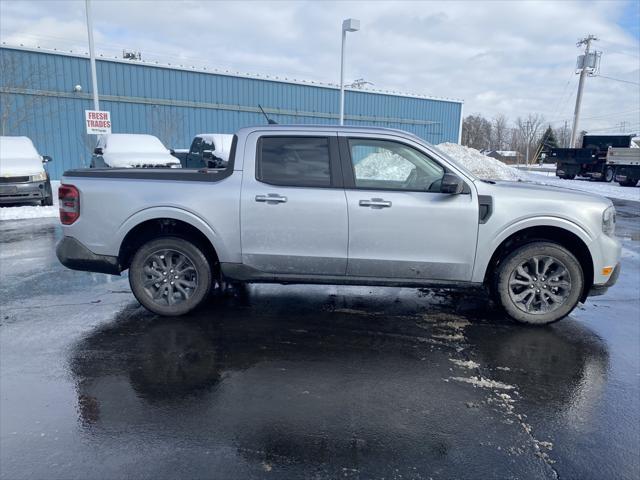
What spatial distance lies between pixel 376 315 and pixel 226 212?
194cm

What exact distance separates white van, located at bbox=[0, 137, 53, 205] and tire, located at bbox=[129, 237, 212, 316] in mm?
9329

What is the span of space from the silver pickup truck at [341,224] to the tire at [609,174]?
27.5m

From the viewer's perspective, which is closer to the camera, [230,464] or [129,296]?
[230,464]

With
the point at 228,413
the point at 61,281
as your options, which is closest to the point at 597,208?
the point at 228,413

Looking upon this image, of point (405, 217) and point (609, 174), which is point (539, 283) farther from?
point (609, 174)

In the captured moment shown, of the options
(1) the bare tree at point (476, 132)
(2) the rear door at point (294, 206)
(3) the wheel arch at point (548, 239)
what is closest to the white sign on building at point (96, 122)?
(2) the rear door at point (294, 206)

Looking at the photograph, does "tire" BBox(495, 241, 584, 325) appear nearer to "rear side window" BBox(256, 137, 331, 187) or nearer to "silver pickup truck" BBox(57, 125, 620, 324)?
"silver pickup truck" BBox(57, 125, 620, 324)

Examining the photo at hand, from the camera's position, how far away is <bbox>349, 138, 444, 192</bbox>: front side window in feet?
15.9

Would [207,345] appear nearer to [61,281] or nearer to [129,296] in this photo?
[129,296]

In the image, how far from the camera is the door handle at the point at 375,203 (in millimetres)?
4742

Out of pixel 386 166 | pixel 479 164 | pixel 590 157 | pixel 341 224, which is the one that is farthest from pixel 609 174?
pixel 341 224

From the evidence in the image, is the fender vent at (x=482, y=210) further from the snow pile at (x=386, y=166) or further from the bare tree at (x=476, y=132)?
the bare tree at (x=476, y=132)

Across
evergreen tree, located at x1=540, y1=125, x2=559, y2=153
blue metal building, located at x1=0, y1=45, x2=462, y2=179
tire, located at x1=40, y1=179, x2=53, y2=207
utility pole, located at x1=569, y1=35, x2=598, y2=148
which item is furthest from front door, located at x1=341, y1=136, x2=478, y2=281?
evergreen tree, located at x1=540, y1=125, x2=559, y2=153

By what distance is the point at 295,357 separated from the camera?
4219 mm
